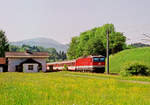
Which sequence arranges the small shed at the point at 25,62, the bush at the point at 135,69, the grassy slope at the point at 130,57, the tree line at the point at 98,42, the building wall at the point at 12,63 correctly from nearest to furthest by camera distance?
1. the bush at the point at 135,69
2. the building wall at the point at 12,63
3. the small shed at the point at 25,62
4. the grassy slope at the point at 130,57
5. the tree line at the point at 98,42

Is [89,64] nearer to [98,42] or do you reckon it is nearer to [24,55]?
[24,55]

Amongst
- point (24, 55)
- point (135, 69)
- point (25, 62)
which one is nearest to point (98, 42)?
point (24, 55)

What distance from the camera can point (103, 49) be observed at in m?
86.7

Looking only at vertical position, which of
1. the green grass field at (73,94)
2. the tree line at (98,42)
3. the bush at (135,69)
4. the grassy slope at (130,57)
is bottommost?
the green grass field at (73,94)

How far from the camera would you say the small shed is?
180 feet

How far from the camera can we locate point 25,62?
5572 cm

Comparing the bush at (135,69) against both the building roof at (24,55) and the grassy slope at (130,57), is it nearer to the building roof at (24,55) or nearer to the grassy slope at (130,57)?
the building roof at (24,55)

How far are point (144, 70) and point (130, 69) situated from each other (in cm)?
192

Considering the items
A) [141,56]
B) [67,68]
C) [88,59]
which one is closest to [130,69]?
[88,59]

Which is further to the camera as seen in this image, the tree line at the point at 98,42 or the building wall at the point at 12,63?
the tree line at the point at 98,42

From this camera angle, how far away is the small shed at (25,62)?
54844mm

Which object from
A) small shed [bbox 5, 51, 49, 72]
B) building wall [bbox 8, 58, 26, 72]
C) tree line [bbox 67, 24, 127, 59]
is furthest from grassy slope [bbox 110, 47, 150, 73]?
building wall [bbox 8, 58, 26, 72]

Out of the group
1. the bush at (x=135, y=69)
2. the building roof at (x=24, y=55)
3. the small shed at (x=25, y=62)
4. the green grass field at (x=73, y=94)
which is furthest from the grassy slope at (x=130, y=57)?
the green grass field at (x=73, y=94)

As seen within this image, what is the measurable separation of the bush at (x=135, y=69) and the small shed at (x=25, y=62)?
3252 cm
